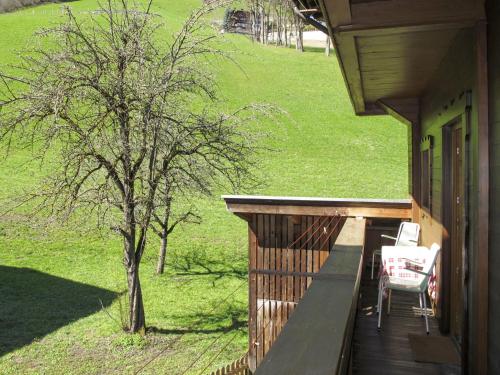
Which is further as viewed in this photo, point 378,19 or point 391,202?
point 391,202

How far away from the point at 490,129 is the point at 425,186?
434 cm

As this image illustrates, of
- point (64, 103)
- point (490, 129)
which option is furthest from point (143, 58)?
point (490, 129)

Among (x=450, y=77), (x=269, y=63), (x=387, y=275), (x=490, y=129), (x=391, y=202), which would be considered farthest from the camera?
(x=269, y=63)

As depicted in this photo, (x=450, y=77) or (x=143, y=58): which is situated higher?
(x=143, y=58)

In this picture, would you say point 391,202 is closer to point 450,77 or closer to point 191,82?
point 450,77

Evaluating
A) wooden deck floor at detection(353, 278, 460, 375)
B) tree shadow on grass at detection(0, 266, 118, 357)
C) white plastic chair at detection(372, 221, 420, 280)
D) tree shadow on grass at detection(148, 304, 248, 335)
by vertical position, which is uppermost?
white plastic chair at detection(372, 221, 420, 280)

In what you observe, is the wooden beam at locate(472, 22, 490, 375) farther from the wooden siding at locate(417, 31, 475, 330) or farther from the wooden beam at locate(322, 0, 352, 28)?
the wooden beam at locate(322, 0, 352, 28)

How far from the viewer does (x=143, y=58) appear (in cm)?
820

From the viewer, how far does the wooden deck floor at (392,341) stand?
3.84 meters

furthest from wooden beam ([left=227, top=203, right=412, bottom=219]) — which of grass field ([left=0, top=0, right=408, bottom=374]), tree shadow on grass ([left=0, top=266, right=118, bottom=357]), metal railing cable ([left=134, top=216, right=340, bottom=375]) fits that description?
tree shadow on grass ([left=0, top=266, right=118, bottom=357])

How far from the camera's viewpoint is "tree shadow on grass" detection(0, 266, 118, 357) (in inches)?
395

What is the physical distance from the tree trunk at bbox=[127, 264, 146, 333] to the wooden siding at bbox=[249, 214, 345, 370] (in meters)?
2.94

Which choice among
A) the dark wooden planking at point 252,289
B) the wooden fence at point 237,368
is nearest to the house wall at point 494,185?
the dark wooden planking at point 252,289

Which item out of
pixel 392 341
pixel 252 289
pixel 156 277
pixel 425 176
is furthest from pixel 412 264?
pixel 156 277
